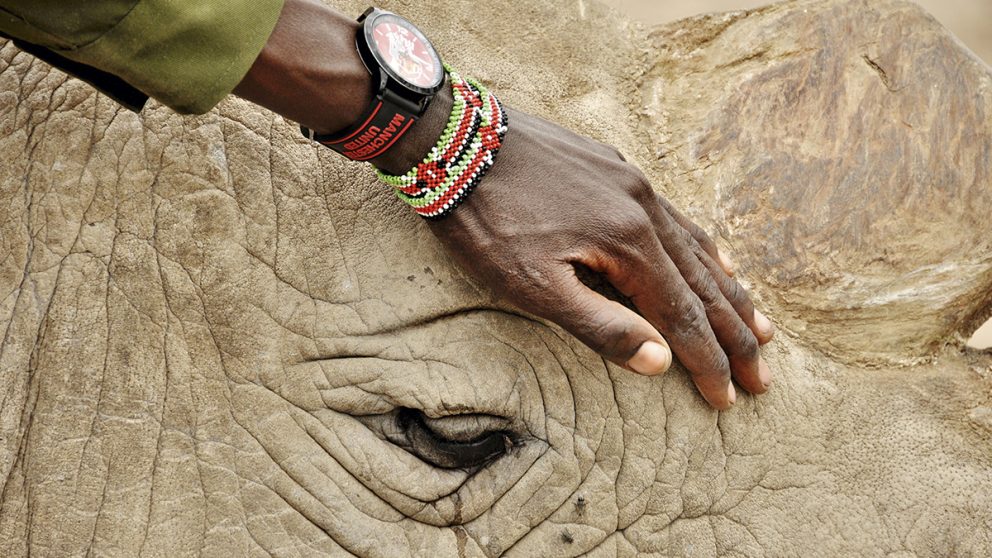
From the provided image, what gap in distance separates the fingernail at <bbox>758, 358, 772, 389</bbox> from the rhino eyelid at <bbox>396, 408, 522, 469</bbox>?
0.54 m

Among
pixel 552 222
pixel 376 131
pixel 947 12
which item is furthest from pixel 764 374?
pixel 947 12

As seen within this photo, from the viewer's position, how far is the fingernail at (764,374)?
2297 millimetres

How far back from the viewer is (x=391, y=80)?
6.37 feet

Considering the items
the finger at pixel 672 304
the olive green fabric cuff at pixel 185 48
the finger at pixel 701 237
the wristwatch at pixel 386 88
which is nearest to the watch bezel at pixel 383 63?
the wristwatch at pixel 386 88

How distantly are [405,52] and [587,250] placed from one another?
19.5 inches

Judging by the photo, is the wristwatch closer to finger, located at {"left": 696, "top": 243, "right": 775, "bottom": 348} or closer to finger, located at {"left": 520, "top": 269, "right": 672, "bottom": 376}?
finger, located at {"left": 520, "top": 269, "right": 672, "bottom": 376}

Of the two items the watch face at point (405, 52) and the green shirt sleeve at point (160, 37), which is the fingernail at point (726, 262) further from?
the green shirt sleeve at point (160, 37)

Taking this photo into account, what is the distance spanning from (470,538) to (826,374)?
34.0 inches

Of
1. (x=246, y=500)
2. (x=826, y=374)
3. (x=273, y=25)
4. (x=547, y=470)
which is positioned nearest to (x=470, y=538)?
(x=547, y=470)

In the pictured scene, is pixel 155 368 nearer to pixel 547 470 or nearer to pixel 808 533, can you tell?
pixel 547 470

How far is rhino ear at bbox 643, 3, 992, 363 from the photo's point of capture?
93.3 inches

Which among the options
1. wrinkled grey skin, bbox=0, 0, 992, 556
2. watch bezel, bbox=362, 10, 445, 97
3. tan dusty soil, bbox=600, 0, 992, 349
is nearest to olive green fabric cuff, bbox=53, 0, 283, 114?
watch bezel, bbox=362, 10, 445, 97

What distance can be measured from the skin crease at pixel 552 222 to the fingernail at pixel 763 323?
4.7 inches

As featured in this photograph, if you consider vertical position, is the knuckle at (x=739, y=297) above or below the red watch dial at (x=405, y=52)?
below
